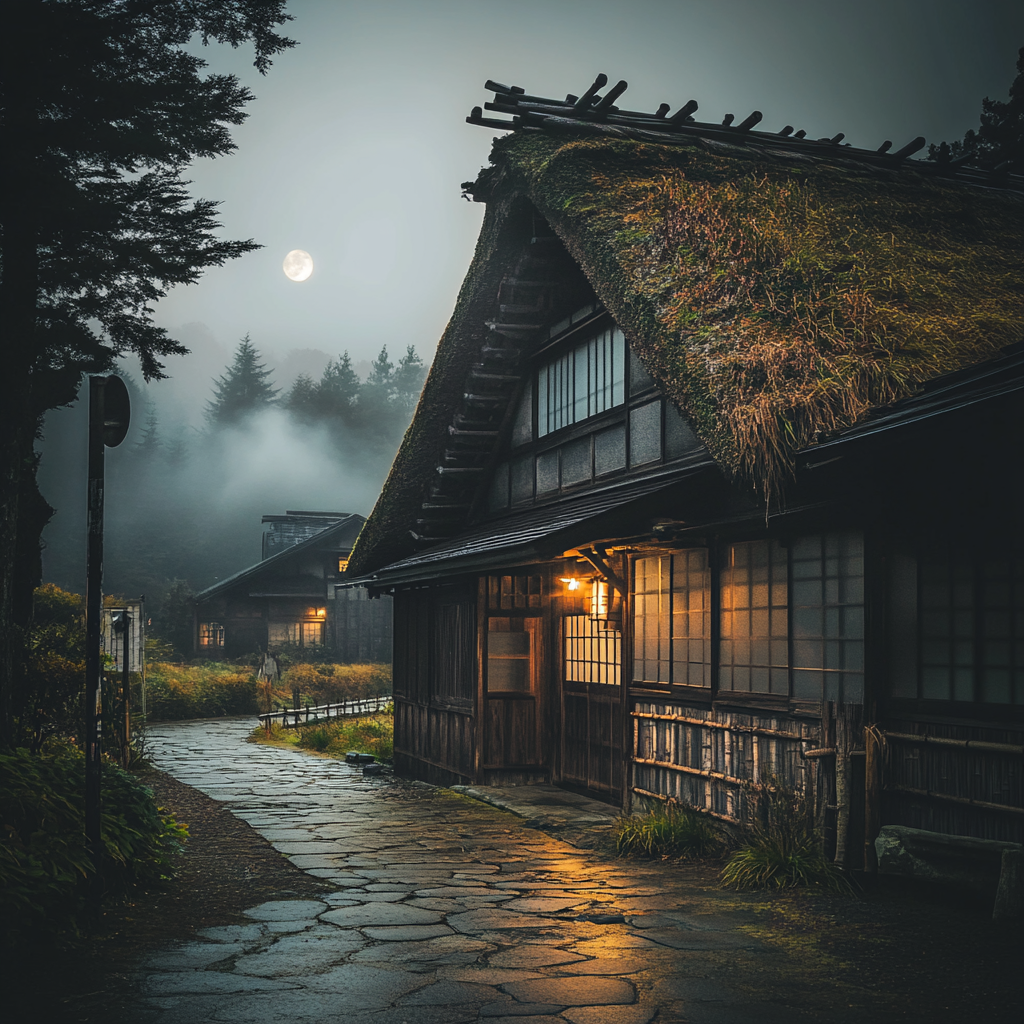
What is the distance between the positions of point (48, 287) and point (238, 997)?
6.35m

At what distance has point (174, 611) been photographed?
46406 millimetres

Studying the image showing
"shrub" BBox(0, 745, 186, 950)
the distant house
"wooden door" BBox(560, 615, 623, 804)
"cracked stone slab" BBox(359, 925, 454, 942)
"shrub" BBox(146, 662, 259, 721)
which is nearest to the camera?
"shrub" BBox(0, 745, 186, 950)

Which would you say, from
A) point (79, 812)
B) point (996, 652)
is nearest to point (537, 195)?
point (996, 652)

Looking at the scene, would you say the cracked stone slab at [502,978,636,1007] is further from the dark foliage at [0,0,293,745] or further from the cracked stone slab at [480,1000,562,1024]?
the dark foliage at [0,0,293,745]

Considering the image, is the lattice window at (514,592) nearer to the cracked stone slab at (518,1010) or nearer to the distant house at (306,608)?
the cracked stone slab at (518,1010)

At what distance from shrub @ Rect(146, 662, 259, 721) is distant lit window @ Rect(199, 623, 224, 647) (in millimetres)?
10055

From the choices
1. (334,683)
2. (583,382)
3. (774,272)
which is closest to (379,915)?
(774,272)

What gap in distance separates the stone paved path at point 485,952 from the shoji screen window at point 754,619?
67.7 inches

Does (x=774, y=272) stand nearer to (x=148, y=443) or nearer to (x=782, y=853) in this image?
(x=782, y=853)

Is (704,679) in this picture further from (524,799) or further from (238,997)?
(238,997)

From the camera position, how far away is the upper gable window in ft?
37.8

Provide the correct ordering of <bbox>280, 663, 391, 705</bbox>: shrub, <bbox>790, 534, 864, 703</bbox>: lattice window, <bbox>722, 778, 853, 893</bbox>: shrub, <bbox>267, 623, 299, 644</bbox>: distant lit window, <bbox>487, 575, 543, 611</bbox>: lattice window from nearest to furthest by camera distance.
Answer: <bbox>722, 778, 853, 893</bbox>: shrub < <bbox>790, 534, 864, 703</bbox>: lattice window < <bbox>487, 575, 543, 611</bbox>: lattice window < <bbox>280, 663, 391, 705</bbox>: shrub < <bbox>267, 623, 299, 644</bbox>: distant lit window

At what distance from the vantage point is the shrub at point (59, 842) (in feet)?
18.6

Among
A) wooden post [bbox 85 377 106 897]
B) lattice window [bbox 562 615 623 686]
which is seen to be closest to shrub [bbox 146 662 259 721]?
lattice window [bbox 562 615 623 686]
